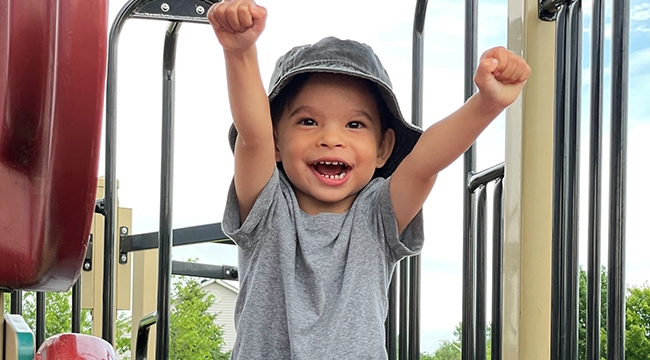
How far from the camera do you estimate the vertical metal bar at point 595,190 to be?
3.28 feet

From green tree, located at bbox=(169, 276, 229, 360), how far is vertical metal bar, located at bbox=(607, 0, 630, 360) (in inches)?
192

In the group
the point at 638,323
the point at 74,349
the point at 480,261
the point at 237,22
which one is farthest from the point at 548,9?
the point at 638,323

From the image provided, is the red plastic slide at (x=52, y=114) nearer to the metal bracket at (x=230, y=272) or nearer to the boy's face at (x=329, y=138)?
the boy's face at (x=329, y=138)

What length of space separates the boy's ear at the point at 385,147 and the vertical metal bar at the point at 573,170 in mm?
224

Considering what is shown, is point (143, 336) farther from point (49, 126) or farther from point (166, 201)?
point (49, 126)

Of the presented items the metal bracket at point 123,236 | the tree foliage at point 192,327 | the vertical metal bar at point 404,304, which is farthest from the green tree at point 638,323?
the vertical metal bar at point 404,304

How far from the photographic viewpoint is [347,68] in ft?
3.28

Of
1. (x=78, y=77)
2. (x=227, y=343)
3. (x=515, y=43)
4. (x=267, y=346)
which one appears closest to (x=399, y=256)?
(x=267, y=346)

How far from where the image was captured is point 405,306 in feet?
4.68

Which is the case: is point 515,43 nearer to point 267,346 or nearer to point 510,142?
point 510,142

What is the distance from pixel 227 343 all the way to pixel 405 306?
471 cm

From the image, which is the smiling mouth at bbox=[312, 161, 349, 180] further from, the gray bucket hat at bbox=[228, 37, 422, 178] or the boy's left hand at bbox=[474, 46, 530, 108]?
the boy's left hand at bbox=[474, 46, 530, 108]

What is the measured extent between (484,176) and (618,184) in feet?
1.29

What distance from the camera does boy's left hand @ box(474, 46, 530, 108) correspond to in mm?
825
